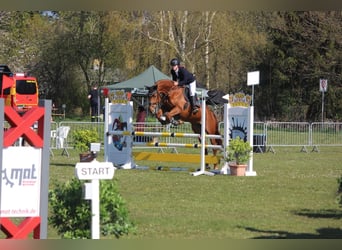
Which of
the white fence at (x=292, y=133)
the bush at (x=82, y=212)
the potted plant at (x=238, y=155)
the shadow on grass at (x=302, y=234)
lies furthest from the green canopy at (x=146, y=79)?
the bush at (x=82, y=212)

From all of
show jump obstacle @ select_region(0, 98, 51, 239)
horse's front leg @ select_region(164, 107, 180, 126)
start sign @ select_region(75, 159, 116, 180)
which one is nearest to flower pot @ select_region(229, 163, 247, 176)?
horse's front leg @ select_region(164, 107, 180, 126)

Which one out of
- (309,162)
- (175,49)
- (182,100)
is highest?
(175,49)

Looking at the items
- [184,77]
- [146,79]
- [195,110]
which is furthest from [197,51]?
[184,77]

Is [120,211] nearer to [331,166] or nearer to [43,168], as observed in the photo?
[43,168]

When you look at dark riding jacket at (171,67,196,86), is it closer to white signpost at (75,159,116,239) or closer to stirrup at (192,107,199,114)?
stirrup at (192,107,199,114)

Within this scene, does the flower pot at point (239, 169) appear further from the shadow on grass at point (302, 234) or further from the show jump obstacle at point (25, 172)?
the show jump obstacle at point (25, 172)

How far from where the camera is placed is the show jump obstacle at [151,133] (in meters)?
15.2

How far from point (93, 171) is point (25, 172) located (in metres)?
0.56

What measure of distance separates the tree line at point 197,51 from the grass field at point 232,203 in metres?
26.6

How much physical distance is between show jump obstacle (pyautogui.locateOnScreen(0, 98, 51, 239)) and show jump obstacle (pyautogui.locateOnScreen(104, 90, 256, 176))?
8759 mm

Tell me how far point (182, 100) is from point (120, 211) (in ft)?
29.8

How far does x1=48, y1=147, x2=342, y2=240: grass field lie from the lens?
8062 millimetres
